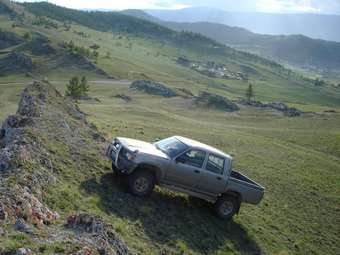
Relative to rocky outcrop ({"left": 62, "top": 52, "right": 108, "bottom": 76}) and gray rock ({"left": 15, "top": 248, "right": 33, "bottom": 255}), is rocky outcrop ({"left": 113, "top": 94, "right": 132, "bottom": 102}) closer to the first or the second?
rocky outcrop ({"left": 62, "top": 52, "right": 108, "bottom": 76})

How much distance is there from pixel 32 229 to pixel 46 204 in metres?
2.35

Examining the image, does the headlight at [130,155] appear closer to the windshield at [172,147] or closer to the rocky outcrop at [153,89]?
the windshield at [172,147]

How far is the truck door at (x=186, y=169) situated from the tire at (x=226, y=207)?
1.56 meters

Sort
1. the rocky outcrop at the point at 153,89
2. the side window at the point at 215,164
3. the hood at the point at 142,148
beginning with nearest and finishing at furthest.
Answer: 1. the hood at the point at 142,148
2. the side window at the point at 215,164
3. the rocky outcrop at the point at 153,89

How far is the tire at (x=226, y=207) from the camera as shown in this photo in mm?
19016

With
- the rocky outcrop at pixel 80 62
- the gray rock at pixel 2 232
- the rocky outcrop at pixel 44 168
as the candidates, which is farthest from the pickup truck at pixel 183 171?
the rocky outcrop at pixel 80 62

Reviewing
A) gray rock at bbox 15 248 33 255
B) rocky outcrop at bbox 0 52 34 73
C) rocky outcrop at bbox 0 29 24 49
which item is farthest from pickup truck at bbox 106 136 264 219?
rocky outcrop at bbox 0 29 24 49

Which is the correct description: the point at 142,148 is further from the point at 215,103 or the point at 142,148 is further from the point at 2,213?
the point at 215,103

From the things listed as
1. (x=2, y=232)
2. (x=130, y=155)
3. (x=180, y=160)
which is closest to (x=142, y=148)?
(x=130, y=155)

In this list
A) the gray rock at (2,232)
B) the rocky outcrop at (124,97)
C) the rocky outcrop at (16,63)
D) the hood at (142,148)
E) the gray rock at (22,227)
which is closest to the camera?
the gray rock at (2,232)

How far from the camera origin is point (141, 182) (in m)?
17.4

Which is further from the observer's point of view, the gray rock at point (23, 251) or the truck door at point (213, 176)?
the truck door at point (213, 176)

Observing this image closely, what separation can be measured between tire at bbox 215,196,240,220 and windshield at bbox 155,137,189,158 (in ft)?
9.29

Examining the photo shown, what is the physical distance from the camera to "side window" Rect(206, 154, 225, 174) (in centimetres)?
1869
